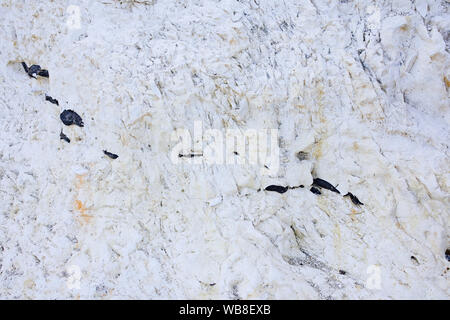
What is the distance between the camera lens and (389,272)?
13.7 ft

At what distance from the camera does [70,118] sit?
4.59 m

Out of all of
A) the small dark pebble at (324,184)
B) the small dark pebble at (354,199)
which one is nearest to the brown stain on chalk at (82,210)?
the small dark pebble at (324,184)

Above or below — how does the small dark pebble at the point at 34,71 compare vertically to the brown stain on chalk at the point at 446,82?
below

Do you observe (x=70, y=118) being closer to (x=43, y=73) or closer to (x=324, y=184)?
(x=43, y=73)

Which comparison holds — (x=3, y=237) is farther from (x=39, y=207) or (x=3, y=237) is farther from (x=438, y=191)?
(x=438, y=191)

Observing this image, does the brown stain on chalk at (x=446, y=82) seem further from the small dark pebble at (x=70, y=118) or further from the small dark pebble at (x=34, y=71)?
the small dark pebble at (x=34, y=71)

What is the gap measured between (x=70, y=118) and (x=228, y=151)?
2.02m

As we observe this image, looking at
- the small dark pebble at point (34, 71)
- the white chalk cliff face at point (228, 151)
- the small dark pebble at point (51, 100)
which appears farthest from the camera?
the small dark pebble at point (34, 71)

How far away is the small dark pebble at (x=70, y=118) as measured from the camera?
456cm

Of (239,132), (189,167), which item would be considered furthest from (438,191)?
(189,167)

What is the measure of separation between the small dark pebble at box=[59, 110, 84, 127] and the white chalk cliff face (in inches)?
2.6

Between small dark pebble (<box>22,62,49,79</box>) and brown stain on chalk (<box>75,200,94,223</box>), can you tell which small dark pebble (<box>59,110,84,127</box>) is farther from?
brown stain on chalk (<box>75,200,94,223</box>)

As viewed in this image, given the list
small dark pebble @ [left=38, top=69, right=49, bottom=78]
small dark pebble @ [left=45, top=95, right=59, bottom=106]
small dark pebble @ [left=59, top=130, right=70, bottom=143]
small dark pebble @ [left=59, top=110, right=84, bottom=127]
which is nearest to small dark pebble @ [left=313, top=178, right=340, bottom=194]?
small dark pebble @ [left=59, top=110, right=84, bottom=127]

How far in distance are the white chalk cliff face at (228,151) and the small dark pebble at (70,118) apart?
0.22 feet
